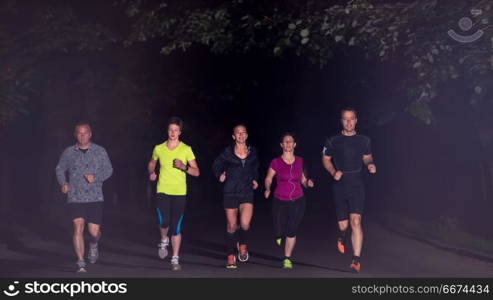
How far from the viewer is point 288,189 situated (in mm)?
13156

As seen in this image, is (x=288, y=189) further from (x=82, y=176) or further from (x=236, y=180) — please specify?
(x=82, y=176)

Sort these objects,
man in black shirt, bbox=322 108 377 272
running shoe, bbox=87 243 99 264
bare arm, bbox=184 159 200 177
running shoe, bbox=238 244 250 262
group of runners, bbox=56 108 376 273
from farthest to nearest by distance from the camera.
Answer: running shoe, bbox=87 243 99 264 → running shoe, bbox=238 244 250 262 → bare arm, bbox=184 159 200 177 → group of runners, bbox=56 108 376 273 → man in black shirt, bbox=322 108 377 272

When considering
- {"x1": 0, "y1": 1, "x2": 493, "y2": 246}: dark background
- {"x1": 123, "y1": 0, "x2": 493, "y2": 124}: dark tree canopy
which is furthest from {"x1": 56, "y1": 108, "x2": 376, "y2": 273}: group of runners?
{"x1": 0, "y1": 1, "x2": 493, "y2": 246}: dark background

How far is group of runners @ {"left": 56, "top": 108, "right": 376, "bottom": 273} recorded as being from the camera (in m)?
12.9

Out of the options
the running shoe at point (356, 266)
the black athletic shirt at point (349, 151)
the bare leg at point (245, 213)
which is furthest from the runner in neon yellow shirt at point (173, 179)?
the running shoe at point (356, 266)

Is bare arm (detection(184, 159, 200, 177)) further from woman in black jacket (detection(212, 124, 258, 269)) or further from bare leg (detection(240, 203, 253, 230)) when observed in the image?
bare leg (detection(240, 203, 253, 230))

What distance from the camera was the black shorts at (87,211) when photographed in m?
13.3

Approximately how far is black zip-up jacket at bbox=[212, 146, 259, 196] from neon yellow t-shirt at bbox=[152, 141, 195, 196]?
15.9 inches

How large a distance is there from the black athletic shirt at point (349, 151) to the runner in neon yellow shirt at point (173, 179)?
178 cm

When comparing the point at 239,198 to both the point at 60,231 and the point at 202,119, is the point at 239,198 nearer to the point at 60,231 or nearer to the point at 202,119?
the point at 60,231

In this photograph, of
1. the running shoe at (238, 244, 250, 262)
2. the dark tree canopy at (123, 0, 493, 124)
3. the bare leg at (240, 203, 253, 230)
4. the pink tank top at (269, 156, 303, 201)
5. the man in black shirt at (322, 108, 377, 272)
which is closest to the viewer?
the man in black shirt at (322, 108, 377, 272)

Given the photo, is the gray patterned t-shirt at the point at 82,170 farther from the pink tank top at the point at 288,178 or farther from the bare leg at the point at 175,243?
the pink tank top at the point at 288,178

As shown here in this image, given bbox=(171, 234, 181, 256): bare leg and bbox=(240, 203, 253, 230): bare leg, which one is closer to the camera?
bbox=(171, 234, 181, 256): bare leg

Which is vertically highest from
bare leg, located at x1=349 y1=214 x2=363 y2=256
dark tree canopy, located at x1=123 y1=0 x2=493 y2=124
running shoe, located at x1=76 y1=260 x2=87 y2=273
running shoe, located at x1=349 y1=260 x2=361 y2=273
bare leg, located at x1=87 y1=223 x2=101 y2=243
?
dark tree canopy, located at x1=123 y1=0 x2=493 y2=124
